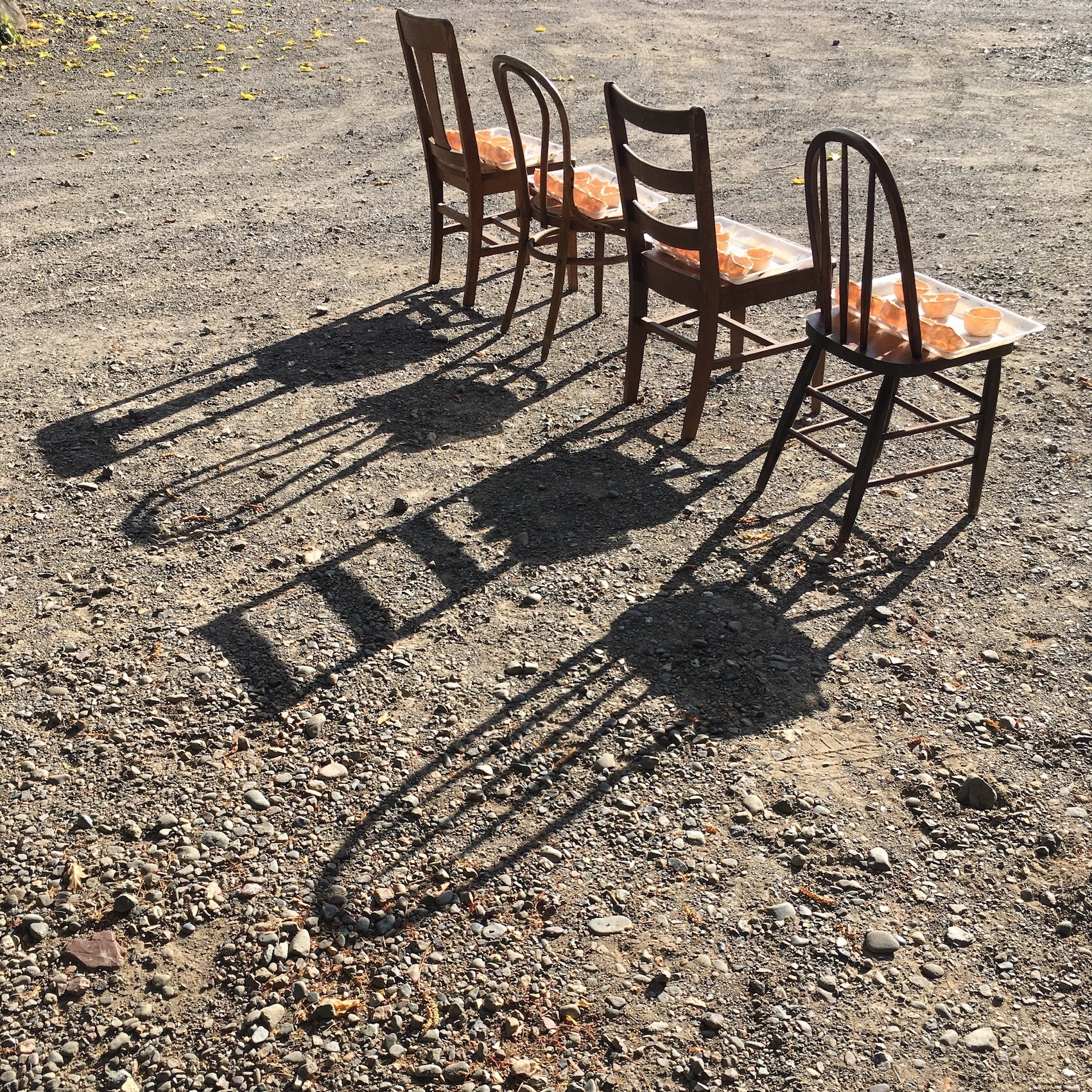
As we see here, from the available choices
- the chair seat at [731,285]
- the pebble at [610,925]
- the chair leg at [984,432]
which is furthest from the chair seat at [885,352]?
the pebble at [610,925]

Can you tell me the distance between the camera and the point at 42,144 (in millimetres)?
8414

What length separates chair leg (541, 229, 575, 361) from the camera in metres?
5.23

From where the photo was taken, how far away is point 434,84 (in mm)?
5320

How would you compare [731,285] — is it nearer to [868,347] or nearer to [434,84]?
[868,347]

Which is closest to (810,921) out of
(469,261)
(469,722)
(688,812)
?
(688,812)

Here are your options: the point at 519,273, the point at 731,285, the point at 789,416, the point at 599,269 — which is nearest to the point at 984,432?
the point at 789,416

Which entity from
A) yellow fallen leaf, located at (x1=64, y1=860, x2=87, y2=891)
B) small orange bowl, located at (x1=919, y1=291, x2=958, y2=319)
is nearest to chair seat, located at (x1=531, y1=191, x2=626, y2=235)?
small orange bowl, located at (x1=919, y1=291, x2=958, y2=319)

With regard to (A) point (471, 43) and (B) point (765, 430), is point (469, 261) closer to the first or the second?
(B) point (765, 430)

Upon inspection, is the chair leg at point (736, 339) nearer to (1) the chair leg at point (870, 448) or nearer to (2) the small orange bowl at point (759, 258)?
(2) the small orange bowl at point (759, 258)

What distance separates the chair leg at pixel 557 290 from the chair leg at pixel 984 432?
214 centimetres

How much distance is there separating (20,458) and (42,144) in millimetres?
5069

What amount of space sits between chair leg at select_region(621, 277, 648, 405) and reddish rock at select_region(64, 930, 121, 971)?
3131 millimetres

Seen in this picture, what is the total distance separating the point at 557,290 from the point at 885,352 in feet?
6.89

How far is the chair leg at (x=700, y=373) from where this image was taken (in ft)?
14.0
